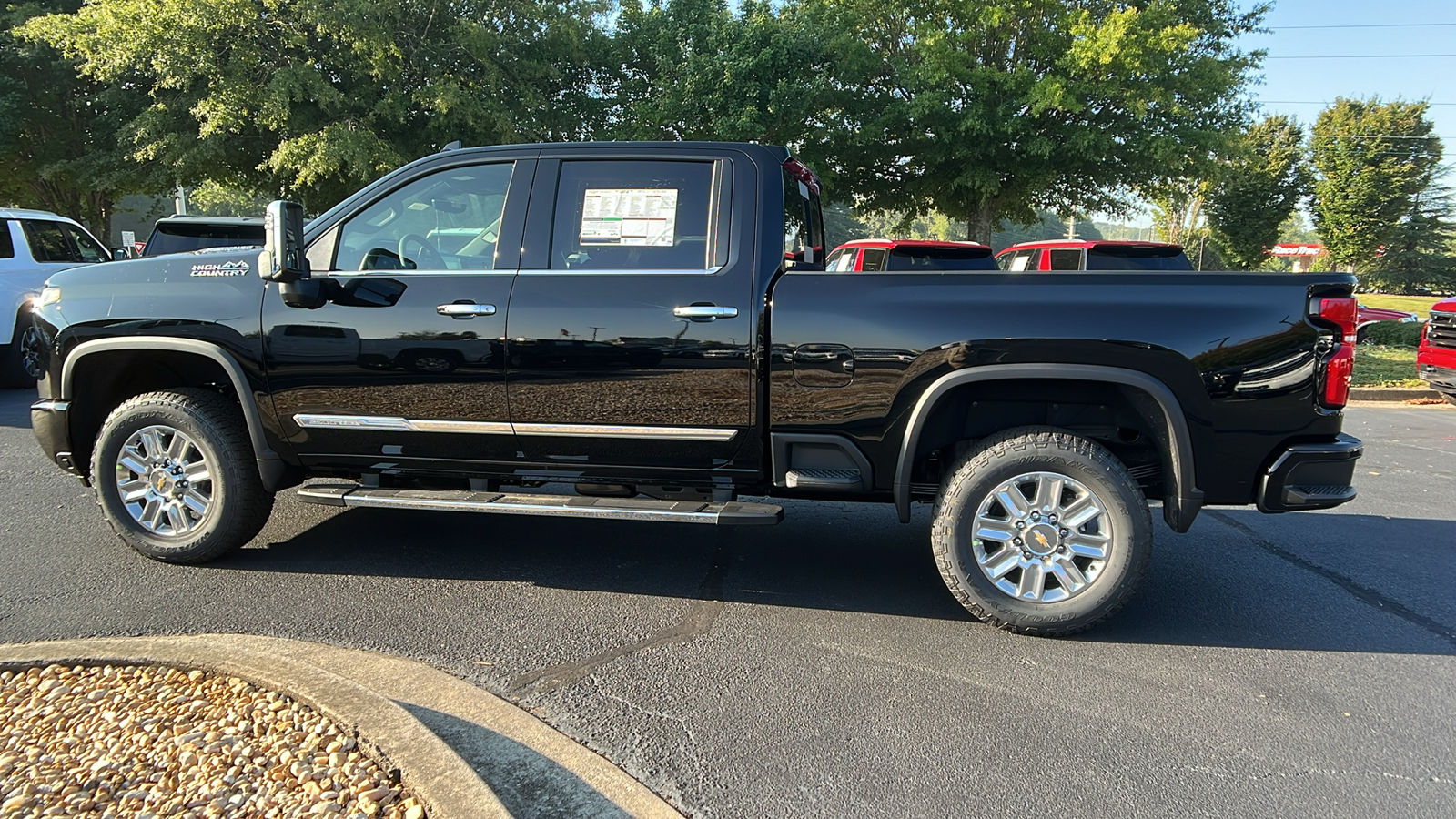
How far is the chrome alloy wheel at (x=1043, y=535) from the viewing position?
3.52 metres

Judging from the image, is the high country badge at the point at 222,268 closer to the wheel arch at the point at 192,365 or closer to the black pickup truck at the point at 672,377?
the black pickup truck at the point at 672,377

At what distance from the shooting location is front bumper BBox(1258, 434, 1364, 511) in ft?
11.0

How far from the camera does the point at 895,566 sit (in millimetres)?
4465

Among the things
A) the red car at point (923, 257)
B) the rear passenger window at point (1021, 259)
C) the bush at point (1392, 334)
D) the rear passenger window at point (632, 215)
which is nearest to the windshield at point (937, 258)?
the red car at point (923, 257)

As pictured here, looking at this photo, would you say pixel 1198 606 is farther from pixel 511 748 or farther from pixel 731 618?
pixel 511 748

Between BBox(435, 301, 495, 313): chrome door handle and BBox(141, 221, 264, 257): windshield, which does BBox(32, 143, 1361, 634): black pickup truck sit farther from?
BBox(141, 221, 264, 257): windshield

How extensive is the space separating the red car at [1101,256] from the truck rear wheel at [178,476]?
257 inches

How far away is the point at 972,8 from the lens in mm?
18547

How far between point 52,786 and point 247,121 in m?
17.8

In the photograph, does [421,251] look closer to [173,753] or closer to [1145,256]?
[173,753]

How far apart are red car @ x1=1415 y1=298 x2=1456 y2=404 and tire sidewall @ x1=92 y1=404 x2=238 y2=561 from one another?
506 inches

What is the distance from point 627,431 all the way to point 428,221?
1.44 meters

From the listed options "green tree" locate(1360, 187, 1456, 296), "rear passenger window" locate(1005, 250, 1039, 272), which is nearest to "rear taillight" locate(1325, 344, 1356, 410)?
"rear passenger window" locate(1005, 250, 1039, 272)

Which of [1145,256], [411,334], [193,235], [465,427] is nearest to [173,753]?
[465,427]
